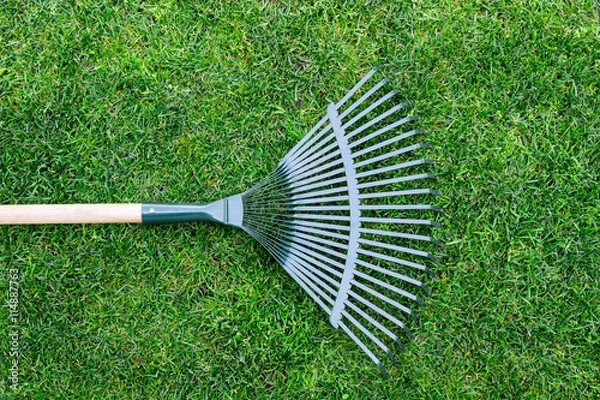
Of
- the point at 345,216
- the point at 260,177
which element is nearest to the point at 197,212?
the point at 260,177

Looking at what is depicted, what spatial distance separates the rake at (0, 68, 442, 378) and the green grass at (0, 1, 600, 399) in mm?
107

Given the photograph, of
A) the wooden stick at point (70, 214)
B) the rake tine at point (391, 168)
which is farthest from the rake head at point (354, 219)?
the wooden stick at point (70, 214)

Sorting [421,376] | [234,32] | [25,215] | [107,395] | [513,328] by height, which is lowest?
[107,395]

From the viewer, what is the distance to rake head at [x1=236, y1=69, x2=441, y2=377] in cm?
187

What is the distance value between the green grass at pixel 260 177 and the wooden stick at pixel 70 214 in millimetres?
165

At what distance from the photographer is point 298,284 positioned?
2.03 metres

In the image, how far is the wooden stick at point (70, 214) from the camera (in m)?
1.84

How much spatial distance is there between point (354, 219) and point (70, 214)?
105 cm

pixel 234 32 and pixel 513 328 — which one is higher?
pixel 234 32

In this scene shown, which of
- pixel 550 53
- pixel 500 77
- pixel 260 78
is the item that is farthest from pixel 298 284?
pixel 550 53

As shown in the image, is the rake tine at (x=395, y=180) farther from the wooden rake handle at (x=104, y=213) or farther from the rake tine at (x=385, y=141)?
the wooden rake handle at (x=104, y=213)

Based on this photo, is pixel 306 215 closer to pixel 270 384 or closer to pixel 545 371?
pixel 270 384

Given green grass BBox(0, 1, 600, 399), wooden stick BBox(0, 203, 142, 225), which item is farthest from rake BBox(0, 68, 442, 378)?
green grass BBox(0, 1, 600, 399)

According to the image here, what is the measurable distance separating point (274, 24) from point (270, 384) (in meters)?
1.48
